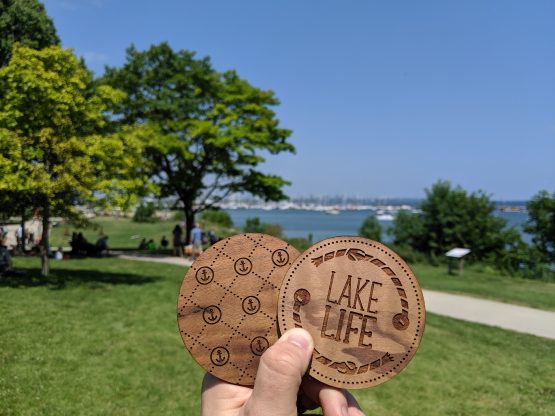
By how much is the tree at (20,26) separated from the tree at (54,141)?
1112 centimetres

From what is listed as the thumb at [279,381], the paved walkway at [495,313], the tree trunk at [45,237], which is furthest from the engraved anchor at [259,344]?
the tree trunk at [45,237]

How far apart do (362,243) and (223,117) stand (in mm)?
23039

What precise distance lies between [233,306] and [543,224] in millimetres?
27946

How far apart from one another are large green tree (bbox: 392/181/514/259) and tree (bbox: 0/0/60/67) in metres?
24.4

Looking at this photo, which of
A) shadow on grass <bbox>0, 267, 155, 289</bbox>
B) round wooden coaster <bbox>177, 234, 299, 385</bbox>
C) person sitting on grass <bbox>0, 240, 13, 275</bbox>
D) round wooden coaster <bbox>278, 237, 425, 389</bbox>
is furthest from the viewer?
person sitting on grass <bbox>0, 240, 13, 275</bbox>

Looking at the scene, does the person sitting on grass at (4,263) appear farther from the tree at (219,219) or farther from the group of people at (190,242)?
the tree at (219,219)

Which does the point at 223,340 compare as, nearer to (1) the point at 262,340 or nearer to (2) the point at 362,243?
(1) the point at 262,340

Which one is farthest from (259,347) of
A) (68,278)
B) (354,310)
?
(68,278)

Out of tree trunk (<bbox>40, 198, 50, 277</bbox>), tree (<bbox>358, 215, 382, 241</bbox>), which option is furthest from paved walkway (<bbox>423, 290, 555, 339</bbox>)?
tree (<bbox>358, 215, 382, 241</bbox>)

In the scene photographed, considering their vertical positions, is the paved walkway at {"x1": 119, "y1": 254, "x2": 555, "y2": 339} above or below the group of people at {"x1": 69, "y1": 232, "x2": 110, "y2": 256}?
below

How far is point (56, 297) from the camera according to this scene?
1073 cm

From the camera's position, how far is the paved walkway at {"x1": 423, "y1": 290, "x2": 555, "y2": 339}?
Answer: 11.3m

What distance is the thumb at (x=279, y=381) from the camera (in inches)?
71.1

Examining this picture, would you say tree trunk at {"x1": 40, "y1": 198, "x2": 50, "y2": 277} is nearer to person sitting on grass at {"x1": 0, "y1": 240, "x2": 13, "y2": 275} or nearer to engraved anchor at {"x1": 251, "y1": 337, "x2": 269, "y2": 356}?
person sitting on grass at {"x1": 0, "y1": 240, "x2": 13, "y2": 275}
